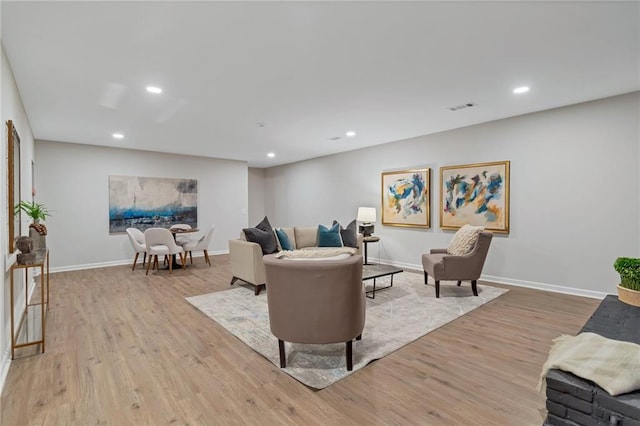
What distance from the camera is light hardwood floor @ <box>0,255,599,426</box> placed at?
75.1 inches

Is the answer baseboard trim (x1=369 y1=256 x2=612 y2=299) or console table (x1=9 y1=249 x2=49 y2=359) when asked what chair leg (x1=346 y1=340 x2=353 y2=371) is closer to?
console table (x1=9 y1=249 x2=49 y2=359)

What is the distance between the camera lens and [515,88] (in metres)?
3.55

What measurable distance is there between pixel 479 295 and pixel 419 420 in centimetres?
291

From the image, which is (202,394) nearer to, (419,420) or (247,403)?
(247,403)

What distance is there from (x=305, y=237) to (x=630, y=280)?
4240 mm

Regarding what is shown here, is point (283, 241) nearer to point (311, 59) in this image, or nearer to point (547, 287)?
point (311, 59)

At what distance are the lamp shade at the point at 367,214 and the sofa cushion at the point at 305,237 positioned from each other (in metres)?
1.13

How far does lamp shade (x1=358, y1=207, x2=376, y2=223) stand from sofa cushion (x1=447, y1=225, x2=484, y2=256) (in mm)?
1971

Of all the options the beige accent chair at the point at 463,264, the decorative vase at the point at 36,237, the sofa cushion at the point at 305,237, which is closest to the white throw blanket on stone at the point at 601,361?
the beige accent chair at the point at 463,264

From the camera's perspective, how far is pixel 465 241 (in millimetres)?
4375

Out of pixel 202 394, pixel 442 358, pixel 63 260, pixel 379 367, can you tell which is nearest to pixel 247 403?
pixel 202 394

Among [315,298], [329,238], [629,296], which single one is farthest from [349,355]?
[329,238]

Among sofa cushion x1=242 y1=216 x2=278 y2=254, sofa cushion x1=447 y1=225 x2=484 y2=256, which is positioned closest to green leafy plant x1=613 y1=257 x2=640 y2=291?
sofa cushion x1=447 y1=225 x2=484 y2=256

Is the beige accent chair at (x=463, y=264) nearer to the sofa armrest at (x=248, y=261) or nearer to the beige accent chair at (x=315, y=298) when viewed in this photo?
the beige accent chair at (x=315, y=298)
